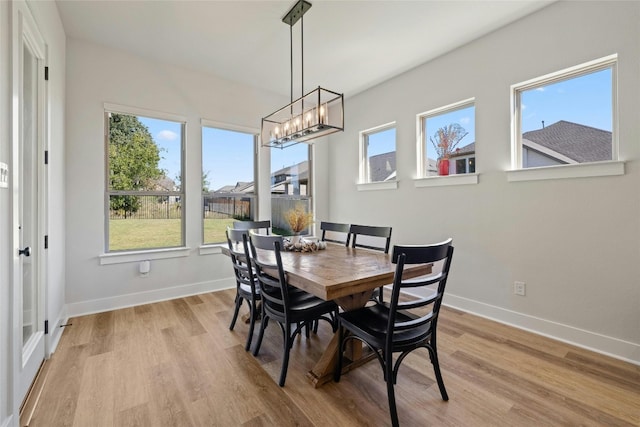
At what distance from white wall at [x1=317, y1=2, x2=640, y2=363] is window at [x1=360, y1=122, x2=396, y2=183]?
A: 285 millimetres

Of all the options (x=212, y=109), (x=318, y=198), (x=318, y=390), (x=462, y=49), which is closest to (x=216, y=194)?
(x=212, y=109)

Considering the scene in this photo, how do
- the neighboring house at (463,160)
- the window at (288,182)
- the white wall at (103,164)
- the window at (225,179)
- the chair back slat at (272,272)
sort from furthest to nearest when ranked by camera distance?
1. the window at (288,182)
2. the window at (225,179)
3. the neighboring house at (463,160)
4. the white wall at (103,164)
5. the chair back slat at (272,272)

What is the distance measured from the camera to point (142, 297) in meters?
3.40

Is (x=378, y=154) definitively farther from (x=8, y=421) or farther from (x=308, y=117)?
(x=8, y=421)

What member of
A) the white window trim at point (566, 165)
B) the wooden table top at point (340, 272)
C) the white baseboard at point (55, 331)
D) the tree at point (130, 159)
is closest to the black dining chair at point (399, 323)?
the wooden table top at point (340, 272)

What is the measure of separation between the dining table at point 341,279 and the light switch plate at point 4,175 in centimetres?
151

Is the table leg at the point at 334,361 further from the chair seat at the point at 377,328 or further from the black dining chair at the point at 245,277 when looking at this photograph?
the black dining chair at the point at 245,277

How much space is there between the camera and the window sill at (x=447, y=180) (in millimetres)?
3103

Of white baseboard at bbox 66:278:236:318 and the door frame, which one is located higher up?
the door frame

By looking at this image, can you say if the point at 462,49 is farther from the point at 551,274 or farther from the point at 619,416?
the point at 619,416

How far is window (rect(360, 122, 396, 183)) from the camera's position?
4137 mm

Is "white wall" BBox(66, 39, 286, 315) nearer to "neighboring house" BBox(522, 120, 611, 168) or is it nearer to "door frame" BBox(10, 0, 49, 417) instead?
"door frame" BBox(10, 0, 49, 417)

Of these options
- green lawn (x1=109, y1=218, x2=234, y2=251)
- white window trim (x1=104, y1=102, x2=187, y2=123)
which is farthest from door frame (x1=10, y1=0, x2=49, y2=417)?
green lawn (x1=109, y1=218, x2=234, y2=251)

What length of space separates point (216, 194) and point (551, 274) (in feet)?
12.8
